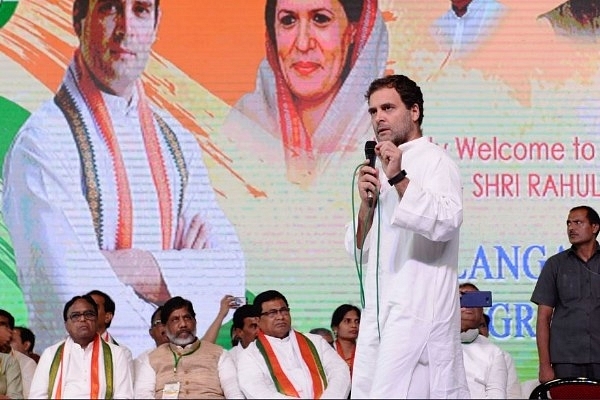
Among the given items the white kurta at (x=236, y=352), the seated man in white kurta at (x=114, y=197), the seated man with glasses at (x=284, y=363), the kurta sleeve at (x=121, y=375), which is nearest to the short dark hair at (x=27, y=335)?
the seated man in white kurta at (x=114, y=197)

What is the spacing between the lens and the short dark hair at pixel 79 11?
22.1 feet

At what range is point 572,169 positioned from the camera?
6.67 m

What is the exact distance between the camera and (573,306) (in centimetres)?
589

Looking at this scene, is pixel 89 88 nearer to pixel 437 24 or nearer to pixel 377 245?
pixel 437 24

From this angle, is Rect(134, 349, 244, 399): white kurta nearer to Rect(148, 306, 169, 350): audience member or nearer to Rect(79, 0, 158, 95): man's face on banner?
Rect(148, 306, 169, 350): audience member

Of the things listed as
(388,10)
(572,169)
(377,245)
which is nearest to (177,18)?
(388,10)

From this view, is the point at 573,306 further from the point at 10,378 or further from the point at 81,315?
the point at 10,378

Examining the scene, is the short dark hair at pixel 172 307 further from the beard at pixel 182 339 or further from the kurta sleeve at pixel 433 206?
the kurta sleeve at pixel 433 206

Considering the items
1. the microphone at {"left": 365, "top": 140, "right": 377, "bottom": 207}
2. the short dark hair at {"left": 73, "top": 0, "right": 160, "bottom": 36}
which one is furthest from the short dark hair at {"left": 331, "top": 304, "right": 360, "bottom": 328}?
the microphone at {"left": 365, "top": 140, "right": 377, "bottom": 207}

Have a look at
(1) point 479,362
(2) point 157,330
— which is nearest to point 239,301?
(2) point 157,330

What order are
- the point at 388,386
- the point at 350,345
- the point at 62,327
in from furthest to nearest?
the point at 62,327
the point at 350,345
the point at 388,386

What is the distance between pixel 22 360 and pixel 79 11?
196 centimetres

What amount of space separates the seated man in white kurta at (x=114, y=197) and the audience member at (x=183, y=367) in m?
0.72

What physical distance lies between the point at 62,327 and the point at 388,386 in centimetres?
362
